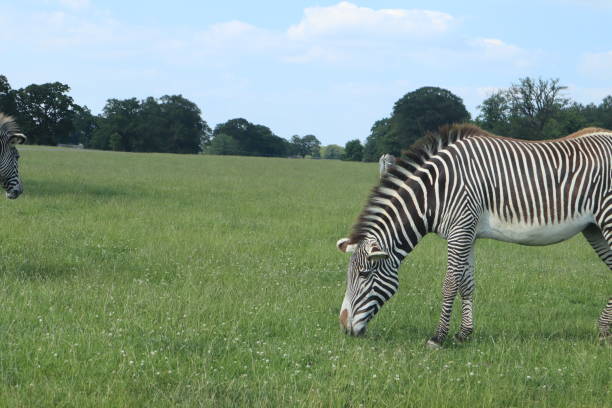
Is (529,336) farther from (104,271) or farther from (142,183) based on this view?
(142,183)

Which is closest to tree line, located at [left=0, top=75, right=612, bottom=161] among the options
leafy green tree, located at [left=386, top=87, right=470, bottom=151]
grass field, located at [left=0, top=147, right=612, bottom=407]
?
leafy green tree, located at [left=386, top=87, right=470, bottom=151]

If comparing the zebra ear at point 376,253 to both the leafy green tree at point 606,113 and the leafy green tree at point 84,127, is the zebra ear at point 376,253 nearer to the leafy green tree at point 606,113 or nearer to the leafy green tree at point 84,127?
the leafy green tree at point 606,113

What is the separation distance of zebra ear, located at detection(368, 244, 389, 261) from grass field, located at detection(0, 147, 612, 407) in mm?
1089

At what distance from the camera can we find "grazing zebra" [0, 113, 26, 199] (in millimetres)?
12195

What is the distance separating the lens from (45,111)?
9838 centimetres

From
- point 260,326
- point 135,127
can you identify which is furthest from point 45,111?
point 260,326

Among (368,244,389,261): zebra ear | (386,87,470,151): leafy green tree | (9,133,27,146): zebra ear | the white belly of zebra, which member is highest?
(386,87,470,151): leafy green tree

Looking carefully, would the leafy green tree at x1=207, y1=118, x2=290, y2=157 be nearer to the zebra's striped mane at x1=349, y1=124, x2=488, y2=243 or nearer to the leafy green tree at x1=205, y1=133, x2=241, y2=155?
the leafy green tree at x1=205, y1=133, x2=241, y2=155

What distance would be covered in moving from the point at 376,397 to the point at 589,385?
246 centimetres

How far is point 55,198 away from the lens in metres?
22.0

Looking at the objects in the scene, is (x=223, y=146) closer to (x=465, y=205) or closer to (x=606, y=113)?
(x=606, y=113)

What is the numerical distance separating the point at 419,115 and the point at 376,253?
352 ft

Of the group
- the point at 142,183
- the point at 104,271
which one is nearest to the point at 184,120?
the point at 142,183

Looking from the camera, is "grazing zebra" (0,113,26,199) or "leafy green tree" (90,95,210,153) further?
"leafy green tree" (90,95,210,153)
